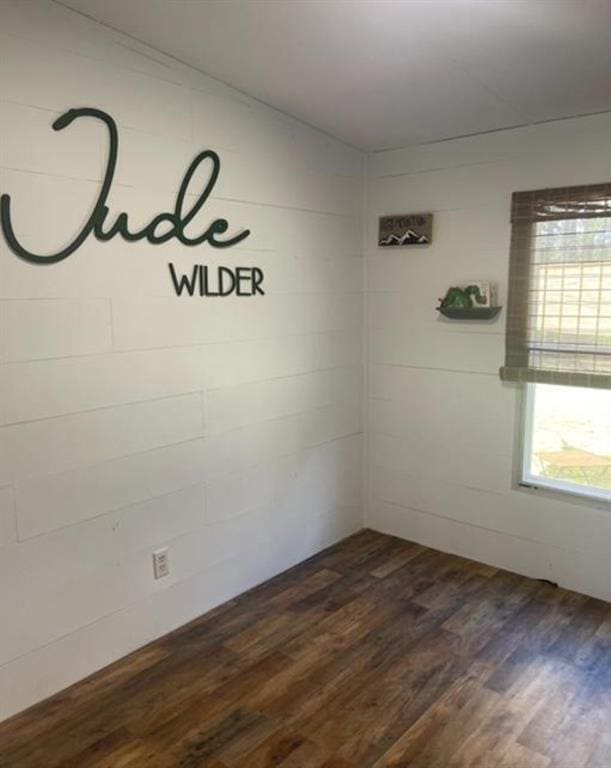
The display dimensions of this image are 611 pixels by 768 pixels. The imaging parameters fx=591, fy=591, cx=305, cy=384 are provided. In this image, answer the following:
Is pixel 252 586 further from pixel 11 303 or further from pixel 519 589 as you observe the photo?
pixel 11 303

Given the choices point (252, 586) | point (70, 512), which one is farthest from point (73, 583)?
point (252, 586)

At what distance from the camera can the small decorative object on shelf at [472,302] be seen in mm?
2967

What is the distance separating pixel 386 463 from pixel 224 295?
1522mm

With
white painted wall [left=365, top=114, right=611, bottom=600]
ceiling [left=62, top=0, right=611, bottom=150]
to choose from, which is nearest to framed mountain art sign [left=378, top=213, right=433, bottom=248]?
white painted wall [left=365, top=114, right=611, bottom=600]

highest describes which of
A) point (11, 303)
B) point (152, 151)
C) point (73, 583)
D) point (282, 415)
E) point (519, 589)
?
point (152, 151)

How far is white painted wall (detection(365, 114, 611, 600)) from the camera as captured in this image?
2822 millimetres

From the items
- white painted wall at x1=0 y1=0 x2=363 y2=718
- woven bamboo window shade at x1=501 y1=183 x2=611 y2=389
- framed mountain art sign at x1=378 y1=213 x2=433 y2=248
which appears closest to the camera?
white painted wall at x1=0 y1=0 x2=363 y2=718

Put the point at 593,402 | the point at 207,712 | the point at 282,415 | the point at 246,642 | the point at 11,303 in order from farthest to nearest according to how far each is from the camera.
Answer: the point at 282,415 → the point at 593,402 → the point at 246,642 → the point at 207,712 → the point at 11,303

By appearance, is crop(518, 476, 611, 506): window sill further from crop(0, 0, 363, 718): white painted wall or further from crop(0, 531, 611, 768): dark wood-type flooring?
crop(0, 0, 363, 718): white painted wall

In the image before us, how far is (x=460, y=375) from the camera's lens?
3158mm

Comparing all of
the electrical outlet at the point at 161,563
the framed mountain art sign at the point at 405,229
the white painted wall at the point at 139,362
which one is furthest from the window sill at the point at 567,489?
the electrical outlet at the point at 161,563

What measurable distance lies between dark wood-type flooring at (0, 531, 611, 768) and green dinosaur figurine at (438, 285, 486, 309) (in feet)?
4.64

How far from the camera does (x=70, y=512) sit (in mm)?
2111

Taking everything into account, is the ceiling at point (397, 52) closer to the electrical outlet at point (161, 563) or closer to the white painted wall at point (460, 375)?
the white painted wall at point (460, 375)
